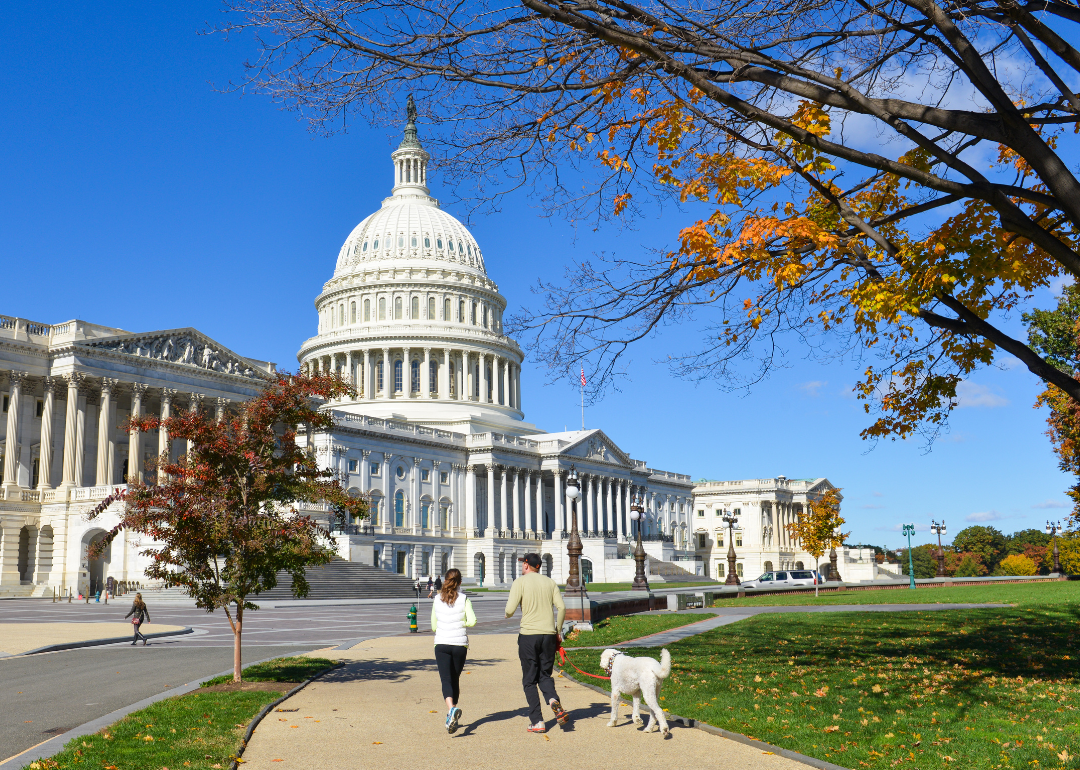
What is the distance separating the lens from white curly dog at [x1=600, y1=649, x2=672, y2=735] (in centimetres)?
1137

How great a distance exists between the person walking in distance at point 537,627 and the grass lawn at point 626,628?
422 inches

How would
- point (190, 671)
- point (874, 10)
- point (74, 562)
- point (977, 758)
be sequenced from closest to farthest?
1. point (977, 758)
2. point (874, 10)
3. point (190, 671)
4. point (74, 562)

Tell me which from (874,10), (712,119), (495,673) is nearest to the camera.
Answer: (874,10)

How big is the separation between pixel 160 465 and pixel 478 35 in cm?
911

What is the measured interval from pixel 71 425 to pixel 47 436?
158 centimetres

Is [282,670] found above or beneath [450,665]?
beneath

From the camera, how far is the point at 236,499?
1645 centimetres

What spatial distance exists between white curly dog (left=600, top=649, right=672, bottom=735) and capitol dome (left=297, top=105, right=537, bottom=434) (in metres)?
93.7

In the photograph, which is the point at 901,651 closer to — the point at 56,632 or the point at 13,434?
the point at 56,632

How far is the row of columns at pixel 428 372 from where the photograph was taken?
112750 mm

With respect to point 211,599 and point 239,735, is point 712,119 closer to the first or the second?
point 239,735

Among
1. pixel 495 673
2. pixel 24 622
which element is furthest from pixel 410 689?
pixel 24 622

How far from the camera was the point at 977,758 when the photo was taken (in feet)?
32.0

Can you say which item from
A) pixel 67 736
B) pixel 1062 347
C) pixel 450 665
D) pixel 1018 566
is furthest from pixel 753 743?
pixel 1018 566
